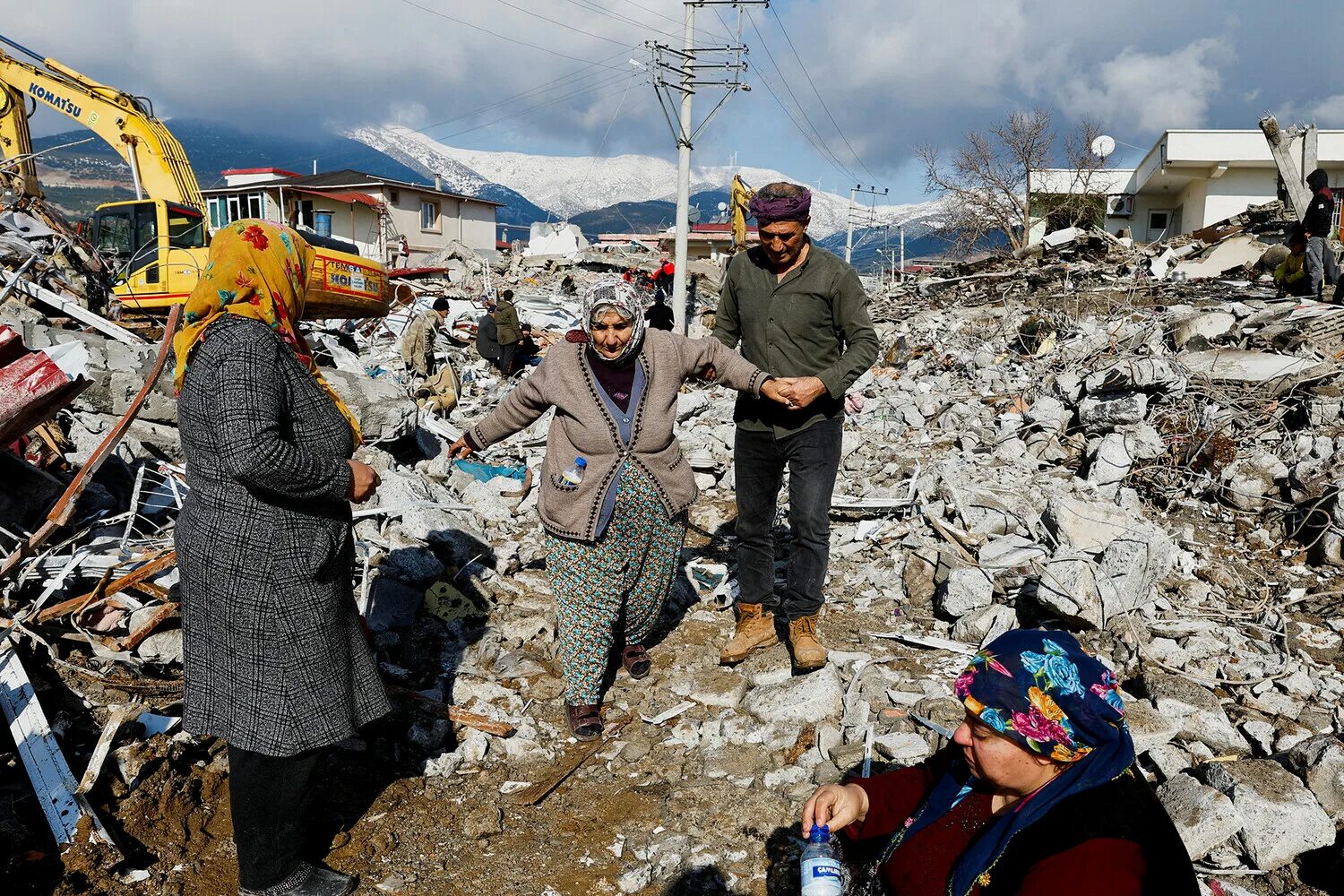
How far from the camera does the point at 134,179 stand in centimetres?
1405

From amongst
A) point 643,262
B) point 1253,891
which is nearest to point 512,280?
point 643,262

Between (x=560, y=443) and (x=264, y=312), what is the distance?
1193 millimetres

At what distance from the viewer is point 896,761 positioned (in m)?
2.97

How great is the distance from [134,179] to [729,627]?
1436 centimetres

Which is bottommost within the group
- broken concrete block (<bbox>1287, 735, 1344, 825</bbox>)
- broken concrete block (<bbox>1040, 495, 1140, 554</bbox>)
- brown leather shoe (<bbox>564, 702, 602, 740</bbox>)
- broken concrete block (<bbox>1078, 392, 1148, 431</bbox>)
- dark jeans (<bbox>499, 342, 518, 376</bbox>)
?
brown leather shoe (<bbox>564, 702, 602, 740</bbox>)

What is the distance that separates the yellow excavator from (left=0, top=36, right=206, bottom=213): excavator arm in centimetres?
1

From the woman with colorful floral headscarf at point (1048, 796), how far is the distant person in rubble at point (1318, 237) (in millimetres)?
10057

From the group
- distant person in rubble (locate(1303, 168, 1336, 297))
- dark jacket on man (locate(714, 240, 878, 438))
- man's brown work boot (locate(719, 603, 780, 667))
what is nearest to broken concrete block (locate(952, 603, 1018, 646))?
man's brown work boot (locate(719, 603, 780, 667))

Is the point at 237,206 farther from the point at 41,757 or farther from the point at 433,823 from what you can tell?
the point at 433,823

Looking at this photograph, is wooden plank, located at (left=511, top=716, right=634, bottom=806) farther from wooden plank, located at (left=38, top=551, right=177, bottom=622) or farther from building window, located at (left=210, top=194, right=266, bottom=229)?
building window, located at (left=210, top=194, right=266, bottom=229)

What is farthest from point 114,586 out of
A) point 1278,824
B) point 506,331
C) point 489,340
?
point 489,340

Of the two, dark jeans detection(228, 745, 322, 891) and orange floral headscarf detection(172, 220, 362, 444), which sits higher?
orange floral headscarf detection(172, 220, 362, 444)

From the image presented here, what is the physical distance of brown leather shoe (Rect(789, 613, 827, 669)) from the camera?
3469 mm

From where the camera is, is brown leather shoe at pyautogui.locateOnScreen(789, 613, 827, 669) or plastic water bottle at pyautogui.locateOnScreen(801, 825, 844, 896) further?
brown leather shoe at pyautogui.locateOnScreen(789, 613, 827, 669)
